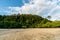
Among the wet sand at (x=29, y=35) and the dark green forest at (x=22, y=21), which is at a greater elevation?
the dark green forest at (x=22, y=21)

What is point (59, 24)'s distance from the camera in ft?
54.1

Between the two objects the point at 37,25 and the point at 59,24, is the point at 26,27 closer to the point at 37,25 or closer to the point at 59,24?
the point at 37,25

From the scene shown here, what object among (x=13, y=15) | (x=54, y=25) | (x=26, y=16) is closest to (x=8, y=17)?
(x=13, y=15)

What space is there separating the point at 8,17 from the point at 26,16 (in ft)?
5.33

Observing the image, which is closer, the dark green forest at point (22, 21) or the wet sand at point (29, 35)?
the wet sand at point (29, 35)

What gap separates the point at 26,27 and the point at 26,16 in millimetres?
1410

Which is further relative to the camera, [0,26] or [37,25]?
[37,25]

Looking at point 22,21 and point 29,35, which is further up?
point 22,21

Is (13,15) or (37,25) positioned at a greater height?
(13,15)

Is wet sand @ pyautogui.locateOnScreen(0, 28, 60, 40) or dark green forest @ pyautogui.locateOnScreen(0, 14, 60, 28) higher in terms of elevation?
dark green forest @ pyautogui.locateOnScreen(0, 14, 60, 28)

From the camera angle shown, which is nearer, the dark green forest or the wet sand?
the wet sand

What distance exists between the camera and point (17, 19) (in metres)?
15.5

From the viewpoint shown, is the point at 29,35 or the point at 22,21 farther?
the point at 22,21

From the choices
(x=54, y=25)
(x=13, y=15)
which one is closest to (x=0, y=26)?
(x=13, y=15)
